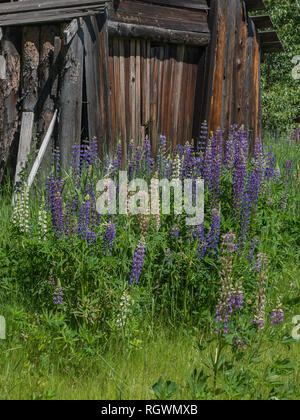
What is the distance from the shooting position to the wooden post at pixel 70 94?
261 inches

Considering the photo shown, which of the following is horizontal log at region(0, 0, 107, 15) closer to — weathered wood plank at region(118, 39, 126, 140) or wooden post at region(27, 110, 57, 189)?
weathered wood plank at region(118, 39, 126, 140)

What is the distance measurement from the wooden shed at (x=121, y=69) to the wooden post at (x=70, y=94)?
0.01 meters

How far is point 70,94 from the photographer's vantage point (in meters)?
6.70

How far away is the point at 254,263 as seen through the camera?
13.1 feet

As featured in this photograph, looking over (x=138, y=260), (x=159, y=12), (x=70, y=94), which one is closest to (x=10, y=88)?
(x=70, y=94)

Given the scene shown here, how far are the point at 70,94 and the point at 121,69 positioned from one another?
1381mm

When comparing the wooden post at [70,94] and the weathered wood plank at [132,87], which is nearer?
the wooden post at [70,94]

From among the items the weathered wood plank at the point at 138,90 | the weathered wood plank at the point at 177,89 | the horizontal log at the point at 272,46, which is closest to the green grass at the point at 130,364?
the weathered wood plank at the point at 138,90

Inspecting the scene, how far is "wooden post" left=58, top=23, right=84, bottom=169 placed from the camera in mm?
6637

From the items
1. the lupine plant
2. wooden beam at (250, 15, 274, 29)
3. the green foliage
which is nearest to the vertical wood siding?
wooden beam at (250, 15, 274, 29)

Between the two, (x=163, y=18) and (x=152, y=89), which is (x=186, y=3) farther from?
(x=152, y=89)

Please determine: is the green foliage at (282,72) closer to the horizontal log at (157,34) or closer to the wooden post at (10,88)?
the horizontal log at (157,34)

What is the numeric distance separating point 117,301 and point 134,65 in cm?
523
